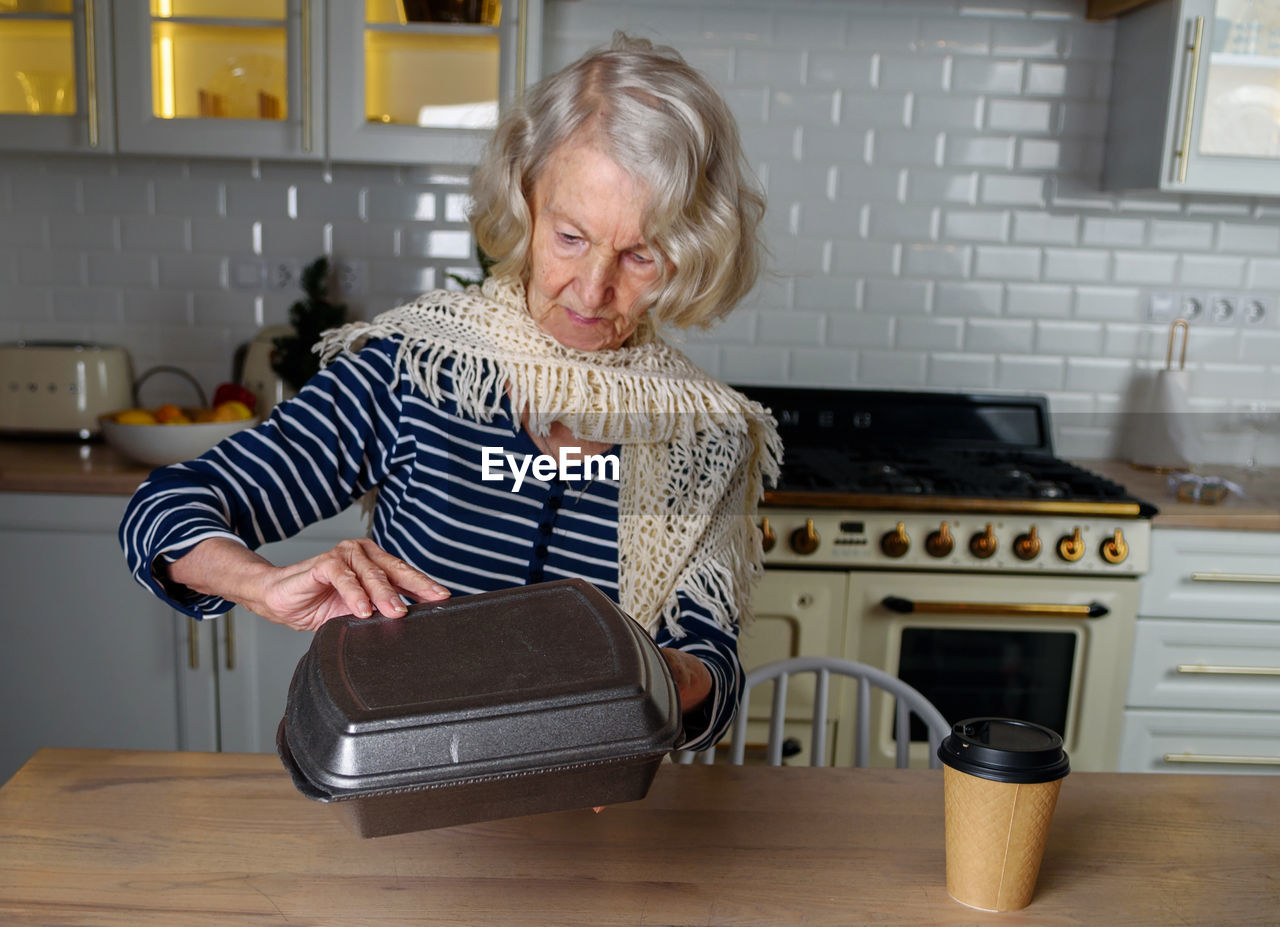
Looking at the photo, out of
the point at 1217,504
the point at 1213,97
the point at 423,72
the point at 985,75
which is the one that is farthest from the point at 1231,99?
the point at 423,72

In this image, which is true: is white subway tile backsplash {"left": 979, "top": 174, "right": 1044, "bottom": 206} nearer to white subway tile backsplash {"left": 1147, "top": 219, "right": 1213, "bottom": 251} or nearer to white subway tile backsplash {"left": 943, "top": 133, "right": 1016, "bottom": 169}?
white subway tile backsplash {"left": 943, "top": 133, "right": 1016, "bottom": 169}

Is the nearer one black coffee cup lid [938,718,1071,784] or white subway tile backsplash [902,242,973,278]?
black coffee cup lid [938,718,1071,784]

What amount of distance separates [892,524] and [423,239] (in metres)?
1.37

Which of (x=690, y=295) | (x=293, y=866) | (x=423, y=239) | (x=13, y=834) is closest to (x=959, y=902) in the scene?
(x=293, y=866)

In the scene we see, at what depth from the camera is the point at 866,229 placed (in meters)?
2.75

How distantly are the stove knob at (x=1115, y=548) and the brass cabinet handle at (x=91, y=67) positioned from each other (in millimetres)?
2326

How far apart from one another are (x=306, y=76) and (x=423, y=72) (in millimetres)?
249

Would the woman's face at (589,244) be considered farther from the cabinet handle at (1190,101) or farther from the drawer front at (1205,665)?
the cabinet handle at (1190,101)

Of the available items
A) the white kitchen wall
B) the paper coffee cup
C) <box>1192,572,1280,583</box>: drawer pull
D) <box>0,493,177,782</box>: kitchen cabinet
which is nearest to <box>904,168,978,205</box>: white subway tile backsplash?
the white kitchen wall

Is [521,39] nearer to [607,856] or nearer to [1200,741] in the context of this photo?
[607,856]

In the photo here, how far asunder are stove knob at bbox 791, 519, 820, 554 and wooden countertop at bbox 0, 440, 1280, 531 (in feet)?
2.37

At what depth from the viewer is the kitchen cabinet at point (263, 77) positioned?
231 centimetres

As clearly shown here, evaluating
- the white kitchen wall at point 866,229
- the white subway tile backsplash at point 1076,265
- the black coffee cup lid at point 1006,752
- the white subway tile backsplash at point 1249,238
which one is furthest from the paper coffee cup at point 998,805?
the white subway tile backsplash at point 1249,238

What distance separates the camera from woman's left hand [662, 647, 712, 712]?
1.00m
